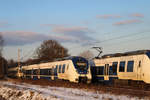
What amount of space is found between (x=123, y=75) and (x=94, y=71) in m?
6.36

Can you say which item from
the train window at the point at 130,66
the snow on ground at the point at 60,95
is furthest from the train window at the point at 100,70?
the snow on ground at the point at 60,95

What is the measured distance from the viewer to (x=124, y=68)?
24.1m

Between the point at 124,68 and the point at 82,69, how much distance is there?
19.5ft

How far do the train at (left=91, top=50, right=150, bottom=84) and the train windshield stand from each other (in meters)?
1.43

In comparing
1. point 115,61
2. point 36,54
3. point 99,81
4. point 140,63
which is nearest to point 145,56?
point 140,63

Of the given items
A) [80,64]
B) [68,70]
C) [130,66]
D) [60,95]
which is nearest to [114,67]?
[130,66]

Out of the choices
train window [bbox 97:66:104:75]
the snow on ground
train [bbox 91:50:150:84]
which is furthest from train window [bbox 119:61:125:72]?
the snow on ground

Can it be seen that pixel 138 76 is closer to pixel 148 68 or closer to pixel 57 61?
pixel 148 68

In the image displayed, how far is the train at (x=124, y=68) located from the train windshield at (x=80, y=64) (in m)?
1.43

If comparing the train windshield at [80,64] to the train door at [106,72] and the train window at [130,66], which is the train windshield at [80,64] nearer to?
the train door at [106,72]

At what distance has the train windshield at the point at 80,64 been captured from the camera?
28484 mm

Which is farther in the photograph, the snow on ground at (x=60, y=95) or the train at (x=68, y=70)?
the train at (x=68, y=70)

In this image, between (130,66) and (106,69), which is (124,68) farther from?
(106,69)

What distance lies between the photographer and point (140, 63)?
2186 centimetres
